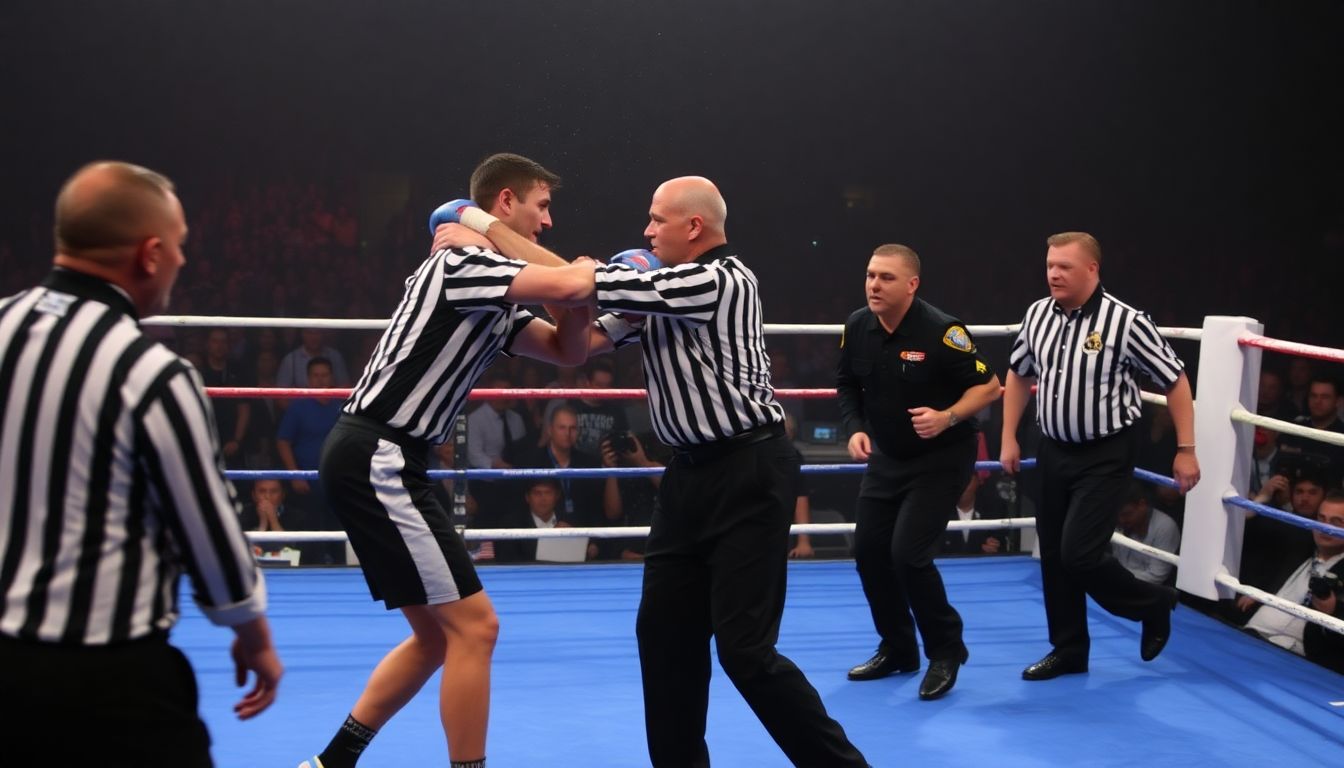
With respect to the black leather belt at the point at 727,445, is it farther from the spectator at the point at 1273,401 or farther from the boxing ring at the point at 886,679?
the spectator at the point at 1273,401

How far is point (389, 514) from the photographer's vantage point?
211cm

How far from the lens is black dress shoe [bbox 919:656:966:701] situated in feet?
9.84

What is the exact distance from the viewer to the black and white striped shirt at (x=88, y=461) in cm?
121

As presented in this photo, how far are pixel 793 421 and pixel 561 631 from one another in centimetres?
173

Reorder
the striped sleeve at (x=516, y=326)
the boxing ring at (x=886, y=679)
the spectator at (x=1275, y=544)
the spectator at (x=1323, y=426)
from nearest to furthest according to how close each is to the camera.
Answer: the striped sleeve at (x=516, y=326) < the boxing ring at (x=886, y=679) < the spectator at (x=1275, y=544) < the spectator at (x=1323, y=426)

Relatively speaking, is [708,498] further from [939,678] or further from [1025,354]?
[1025,354]

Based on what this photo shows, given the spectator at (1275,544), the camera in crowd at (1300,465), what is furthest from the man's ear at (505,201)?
the camera in crowd at (1300,465)

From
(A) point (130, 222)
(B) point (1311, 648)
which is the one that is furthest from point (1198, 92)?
(A) point (130, 222)

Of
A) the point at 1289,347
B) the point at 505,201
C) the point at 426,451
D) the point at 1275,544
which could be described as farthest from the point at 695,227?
the point at 1275,544

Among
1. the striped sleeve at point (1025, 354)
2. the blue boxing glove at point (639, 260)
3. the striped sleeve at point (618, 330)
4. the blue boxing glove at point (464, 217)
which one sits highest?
the blue boxing glove at point (464, 217)

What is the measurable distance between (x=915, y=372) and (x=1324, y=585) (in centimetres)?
135

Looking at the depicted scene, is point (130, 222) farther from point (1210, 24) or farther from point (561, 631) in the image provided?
point (1210, 24)

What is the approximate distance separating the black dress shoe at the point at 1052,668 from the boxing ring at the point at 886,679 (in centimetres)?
2

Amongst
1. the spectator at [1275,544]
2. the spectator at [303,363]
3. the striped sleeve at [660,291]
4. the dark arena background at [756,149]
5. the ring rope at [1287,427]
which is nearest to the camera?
the striped sleeve at [660,291]
